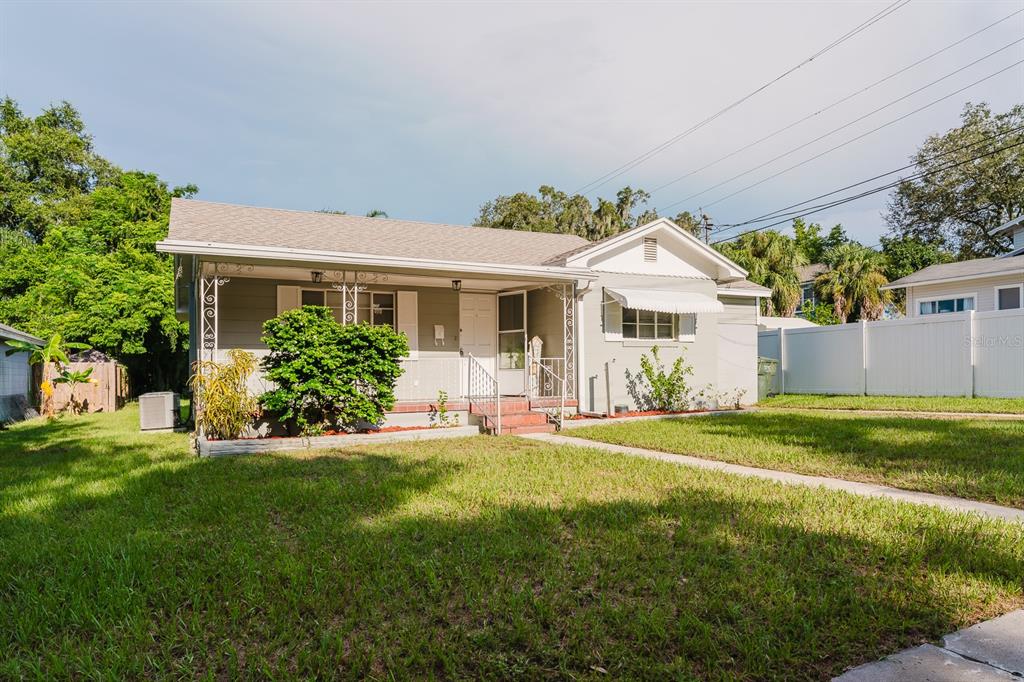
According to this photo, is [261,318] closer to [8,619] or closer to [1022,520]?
[8,619]

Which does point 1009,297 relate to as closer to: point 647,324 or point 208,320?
point 647,324

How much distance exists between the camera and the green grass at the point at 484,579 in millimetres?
2688

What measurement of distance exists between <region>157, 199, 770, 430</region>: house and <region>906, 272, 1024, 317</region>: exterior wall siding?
11653 millimetres

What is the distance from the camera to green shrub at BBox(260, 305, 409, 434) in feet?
29.3

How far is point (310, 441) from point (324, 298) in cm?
411

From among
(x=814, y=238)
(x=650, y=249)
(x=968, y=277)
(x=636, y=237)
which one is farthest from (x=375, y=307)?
(x=814, y=238)

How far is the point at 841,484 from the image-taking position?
5.90m

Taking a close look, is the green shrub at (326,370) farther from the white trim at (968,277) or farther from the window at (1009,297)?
the window at (1009,297)

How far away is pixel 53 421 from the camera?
13.7 m

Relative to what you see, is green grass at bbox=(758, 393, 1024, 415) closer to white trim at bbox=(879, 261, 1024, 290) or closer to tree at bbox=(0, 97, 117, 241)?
white trim at bbox=(879, 261, 1024, 290)

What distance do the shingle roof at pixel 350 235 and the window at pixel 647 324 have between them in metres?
2.28

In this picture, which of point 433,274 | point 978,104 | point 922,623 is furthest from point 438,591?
point 978,104

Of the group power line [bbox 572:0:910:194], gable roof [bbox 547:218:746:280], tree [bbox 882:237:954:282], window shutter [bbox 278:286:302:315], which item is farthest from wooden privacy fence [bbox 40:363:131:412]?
tree [bbox 882:237:954:282]

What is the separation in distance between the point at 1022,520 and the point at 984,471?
1.81 meters
